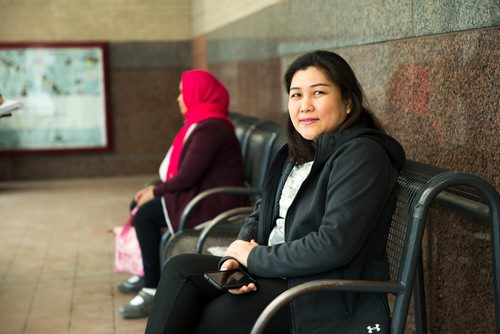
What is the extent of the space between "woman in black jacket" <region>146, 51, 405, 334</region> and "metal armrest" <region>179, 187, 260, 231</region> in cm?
128

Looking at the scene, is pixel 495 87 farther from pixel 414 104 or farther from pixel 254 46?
pixel 254 46

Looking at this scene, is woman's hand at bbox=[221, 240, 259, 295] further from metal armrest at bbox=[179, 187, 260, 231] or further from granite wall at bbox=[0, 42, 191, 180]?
granite wall at bbox=[0, 42, 191, 180]

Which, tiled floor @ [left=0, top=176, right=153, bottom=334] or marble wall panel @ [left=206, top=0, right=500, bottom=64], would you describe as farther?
tiled floor @ [left=0, top=176, right=153, bottom=334]

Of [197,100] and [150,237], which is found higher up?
[197,100]

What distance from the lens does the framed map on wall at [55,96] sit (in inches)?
373

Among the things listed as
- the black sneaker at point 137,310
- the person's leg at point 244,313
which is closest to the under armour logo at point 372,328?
the person's leg at point 244,313

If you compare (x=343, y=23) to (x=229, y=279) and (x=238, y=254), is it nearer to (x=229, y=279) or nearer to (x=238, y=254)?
(x=238, y=254)

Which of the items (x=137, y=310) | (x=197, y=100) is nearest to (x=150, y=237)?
(x=137, y=310)

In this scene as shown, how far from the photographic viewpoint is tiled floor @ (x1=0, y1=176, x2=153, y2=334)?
4098mm

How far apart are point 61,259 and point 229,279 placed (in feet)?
11.5

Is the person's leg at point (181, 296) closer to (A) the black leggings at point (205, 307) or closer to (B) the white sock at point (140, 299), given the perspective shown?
(A) the black leggings at point (205, 307)

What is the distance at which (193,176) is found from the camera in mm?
4082

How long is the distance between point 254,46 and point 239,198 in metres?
2.06

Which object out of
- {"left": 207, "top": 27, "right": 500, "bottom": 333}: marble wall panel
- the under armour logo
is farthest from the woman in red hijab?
the under armour logo
